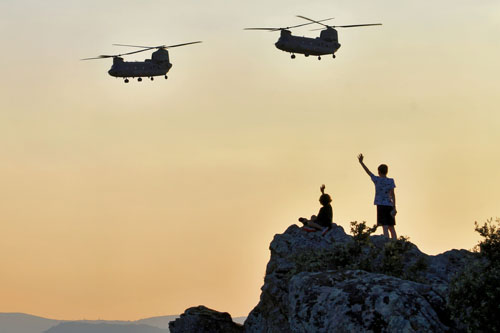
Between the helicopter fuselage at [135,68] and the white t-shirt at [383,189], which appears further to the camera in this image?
the helicopter fuselage at [135,68]

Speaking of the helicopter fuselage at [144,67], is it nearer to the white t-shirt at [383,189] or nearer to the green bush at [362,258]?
the white t-shirt at [383,189]

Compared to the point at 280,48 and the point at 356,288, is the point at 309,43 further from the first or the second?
the point at 356,288

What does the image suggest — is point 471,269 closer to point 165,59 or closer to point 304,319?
point 304,319

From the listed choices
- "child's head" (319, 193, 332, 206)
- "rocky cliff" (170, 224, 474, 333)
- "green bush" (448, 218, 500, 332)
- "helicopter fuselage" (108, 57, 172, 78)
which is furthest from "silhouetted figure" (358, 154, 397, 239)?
"helicopter fuselage" (108, 57, 172, 78)

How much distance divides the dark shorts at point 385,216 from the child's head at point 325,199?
184 cm

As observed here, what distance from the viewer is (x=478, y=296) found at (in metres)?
17.5

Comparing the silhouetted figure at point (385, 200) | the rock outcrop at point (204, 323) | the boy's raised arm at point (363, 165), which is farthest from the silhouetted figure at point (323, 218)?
the rock outcrop at point (204, 323)

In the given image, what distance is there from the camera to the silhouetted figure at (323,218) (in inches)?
1101

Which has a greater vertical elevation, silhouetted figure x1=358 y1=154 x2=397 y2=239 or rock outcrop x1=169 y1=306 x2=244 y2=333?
silhouetted figure x1=358 y1=154 x2=397 y2=239

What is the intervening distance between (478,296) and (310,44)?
68.8m

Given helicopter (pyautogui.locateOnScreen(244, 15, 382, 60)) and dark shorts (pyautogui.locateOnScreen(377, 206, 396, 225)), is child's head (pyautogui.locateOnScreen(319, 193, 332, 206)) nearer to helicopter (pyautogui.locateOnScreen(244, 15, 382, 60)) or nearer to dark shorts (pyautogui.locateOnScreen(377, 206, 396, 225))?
dark shorts (pyautogui.locateOnScreen(377, 206, 396, 225))

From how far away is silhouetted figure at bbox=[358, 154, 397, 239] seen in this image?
26828 mm

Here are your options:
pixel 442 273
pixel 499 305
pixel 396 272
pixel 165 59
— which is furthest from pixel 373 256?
pixel 165 59

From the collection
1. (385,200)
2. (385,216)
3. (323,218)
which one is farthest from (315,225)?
(385,200)
